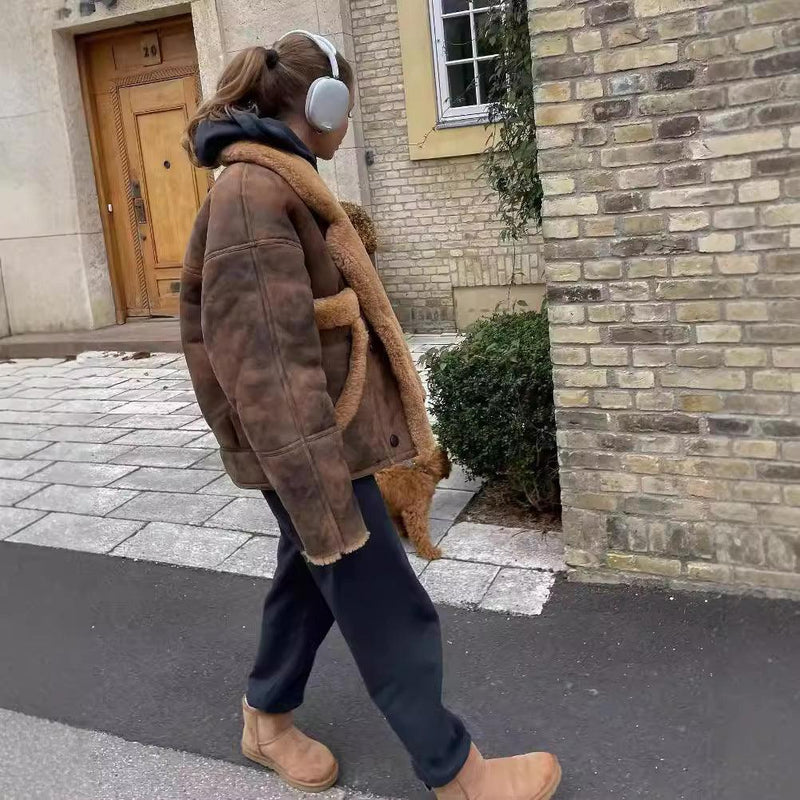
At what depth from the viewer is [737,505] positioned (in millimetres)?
3404

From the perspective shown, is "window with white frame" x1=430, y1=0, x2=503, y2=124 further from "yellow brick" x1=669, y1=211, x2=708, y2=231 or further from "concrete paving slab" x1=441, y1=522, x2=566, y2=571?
"yellow brick" x1=669, y1=211, x2=708, y2=231

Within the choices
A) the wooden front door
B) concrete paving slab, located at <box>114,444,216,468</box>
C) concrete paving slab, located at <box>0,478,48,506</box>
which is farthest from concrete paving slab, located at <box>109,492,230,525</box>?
the wooden front door

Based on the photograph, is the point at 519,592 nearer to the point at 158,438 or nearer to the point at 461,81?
the point at 158,438

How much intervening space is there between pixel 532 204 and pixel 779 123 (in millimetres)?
1688

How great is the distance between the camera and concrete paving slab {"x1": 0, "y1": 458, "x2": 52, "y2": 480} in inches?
231

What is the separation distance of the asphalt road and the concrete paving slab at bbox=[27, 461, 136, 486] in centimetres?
157

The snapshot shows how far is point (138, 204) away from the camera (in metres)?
10.4

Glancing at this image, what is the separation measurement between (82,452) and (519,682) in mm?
4084

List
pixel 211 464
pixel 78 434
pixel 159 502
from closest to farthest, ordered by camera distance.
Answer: pixel 159 502
pixel 211 464
pixel 78 434

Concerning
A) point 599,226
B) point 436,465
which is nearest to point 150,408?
point 436,465

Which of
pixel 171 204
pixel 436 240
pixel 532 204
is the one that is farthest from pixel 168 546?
pixel 171 204

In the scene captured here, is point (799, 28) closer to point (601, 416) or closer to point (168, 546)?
point (601, 416)

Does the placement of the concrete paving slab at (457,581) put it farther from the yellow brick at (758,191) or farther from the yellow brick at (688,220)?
the yellow brick at (758,191)

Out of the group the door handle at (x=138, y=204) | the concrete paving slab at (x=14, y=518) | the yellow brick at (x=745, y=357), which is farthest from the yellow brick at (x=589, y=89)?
the door handle at (x=138, y=204)
